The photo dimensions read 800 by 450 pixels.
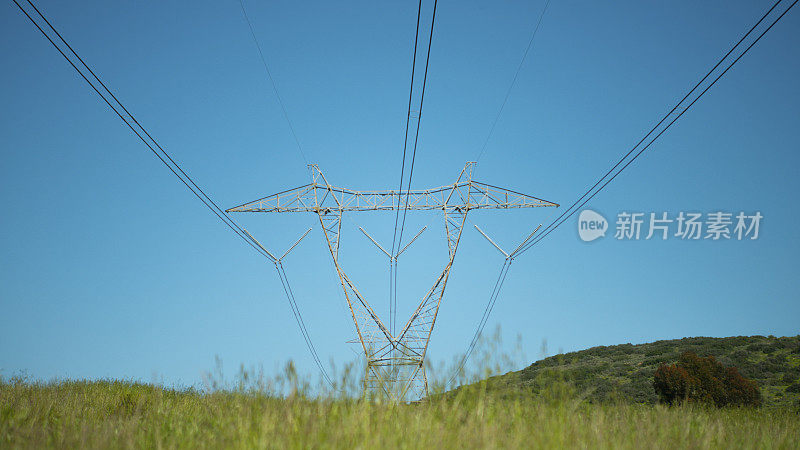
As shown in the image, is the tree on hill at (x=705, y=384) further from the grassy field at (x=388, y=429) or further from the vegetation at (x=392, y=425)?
the grassy field at (x=388, y=429)

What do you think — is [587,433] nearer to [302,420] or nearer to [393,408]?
→ [393,408]

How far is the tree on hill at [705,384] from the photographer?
22031mm

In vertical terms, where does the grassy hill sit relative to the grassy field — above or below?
above

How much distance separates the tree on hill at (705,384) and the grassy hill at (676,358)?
62.3 inches

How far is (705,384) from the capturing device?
2277 cm

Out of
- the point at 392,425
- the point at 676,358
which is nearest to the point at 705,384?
the point at 676,358

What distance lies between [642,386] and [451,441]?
29500 millimetres

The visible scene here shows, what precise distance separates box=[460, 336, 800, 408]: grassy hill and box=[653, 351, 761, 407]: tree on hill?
62.3 inches

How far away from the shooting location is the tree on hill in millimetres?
22031

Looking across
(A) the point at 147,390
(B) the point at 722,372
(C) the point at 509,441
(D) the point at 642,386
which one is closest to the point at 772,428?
(C) the point at 509,441

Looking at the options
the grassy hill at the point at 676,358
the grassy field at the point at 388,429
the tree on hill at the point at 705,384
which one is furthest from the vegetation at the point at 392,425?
the tree on hill at the point at 705,384

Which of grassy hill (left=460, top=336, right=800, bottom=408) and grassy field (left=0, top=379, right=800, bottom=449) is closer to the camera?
grassy field (left=0, top=379, right=800, bottom=449)

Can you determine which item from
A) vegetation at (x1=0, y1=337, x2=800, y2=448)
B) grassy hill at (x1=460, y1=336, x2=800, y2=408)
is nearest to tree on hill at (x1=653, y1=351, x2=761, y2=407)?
grassy hill at (x1=460, y1=336, x2=800, y2=408)

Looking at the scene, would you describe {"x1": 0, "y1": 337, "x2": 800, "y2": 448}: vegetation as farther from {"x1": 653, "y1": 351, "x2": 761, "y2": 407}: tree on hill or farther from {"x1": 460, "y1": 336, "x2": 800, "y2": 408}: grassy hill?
{"x1": 653, "y1": 351, "x2": 761, "y2": 407}: tree on hill
